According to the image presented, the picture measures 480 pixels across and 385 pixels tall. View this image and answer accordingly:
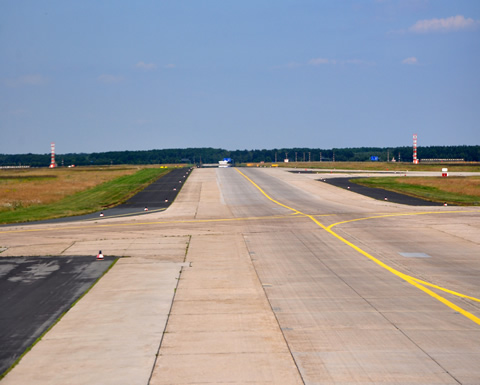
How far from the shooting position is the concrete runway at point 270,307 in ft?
42.5

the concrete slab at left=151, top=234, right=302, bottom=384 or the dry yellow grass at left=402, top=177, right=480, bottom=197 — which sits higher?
the dry yellow grass at left=402, top=177, right=480, bottom=197

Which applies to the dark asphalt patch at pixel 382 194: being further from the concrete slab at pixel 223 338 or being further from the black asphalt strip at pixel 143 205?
the concrete slab at pixel 223 338

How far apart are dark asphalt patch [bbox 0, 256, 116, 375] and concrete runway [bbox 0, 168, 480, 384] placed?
60 cm

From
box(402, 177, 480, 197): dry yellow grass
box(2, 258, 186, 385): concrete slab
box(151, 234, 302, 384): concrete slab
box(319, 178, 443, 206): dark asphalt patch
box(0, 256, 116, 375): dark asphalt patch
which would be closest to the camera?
box(151, 234, 302, 384): concrete slab

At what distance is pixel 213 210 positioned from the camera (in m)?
53.6

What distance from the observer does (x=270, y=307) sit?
61.1 ft

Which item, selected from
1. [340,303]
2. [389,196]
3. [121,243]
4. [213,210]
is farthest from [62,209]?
[340,303]

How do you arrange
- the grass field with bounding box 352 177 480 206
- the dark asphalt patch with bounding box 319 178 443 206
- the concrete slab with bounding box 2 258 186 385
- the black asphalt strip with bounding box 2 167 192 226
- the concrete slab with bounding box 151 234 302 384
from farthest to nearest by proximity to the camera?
the grass field with bounding box 352 177 480 206, the dark asphalt patch with bounding box 319 178 443 206, the black asphalt strip with bounding box 2 167 192 226, the concrete slab with bounding box 2 258 186 385, the concrete slab with bounding box 151 234 302 384

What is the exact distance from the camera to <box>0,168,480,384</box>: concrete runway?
12969 millimetres

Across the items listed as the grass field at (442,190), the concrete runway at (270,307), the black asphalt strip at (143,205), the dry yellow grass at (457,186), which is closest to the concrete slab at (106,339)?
the concrete runway at (270,307)

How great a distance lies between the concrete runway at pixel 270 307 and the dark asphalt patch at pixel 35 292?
1.96ft

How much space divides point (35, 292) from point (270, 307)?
8.57 metres

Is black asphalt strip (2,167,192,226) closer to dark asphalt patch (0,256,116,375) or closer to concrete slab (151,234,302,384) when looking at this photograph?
dark asphalt patch (0,256,116,375)

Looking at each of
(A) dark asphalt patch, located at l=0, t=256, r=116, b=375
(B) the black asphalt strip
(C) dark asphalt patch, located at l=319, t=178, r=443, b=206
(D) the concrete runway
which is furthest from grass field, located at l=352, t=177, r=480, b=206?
(A) dark asphalt patch, located at l=0, t=256, r=116, b=375
